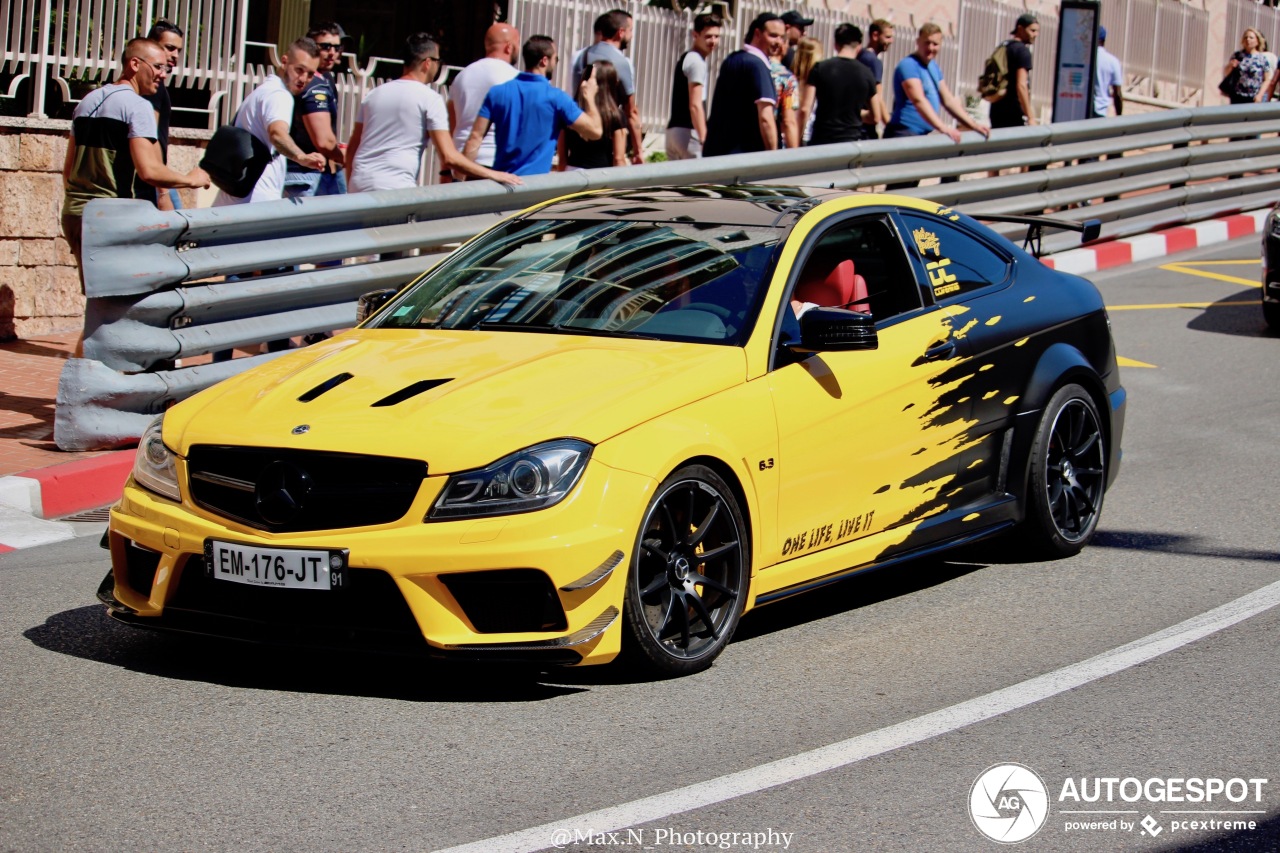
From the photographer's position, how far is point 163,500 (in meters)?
5.33

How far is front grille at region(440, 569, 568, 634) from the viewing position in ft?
16.2

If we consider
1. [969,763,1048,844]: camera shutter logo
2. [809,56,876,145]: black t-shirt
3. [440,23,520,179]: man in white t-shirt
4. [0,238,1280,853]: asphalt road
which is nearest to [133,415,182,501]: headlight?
[0,238,1280,853]: asphalt road

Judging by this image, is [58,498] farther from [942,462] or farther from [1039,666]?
[1039,666]

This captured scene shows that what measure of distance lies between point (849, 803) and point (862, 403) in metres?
2.02

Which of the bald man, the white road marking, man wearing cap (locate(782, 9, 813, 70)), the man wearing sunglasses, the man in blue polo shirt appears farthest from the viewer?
man wearing cap (locate(782, 9, 813, 70))

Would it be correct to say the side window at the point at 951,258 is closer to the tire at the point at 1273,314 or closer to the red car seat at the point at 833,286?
the red car seat at the point at 833,286

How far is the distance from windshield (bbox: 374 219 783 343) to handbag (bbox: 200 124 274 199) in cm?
407

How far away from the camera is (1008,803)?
14.3ft

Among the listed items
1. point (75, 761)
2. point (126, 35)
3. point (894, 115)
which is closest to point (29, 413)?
point (126, 35)

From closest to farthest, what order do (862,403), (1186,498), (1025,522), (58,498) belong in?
(862,403) → (1025,522) → (58,498) → (1186,498)

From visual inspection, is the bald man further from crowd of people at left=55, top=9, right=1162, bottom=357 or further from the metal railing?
the metal railing

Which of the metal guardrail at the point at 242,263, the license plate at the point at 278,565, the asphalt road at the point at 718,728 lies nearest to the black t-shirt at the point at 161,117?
the metal guardrail at the point at 242,263

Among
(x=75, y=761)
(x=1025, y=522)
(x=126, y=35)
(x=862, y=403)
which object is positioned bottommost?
(x=75, y=761)

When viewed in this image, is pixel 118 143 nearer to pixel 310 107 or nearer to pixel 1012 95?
pixel 310 107
